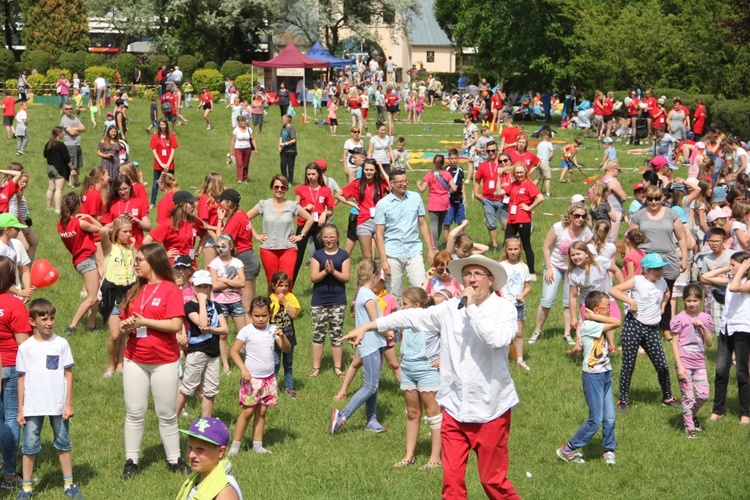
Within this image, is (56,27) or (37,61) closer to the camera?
(37,61)

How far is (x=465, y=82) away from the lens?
2304 inches

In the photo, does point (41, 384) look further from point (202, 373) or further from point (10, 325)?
point (202, 373)

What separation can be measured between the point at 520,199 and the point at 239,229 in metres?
5.01

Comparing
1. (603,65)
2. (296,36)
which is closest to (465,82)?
(296,36)

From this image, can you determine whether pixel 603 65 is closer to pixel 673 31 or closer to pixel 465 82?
pixel 673 31

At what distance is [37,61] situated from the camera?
5303 centimetres

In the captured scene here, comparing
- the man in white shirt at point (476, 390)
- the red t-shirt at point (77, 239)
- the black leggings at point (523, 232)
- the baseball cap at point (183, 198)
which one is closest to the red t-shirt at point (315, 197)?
the baseball cap at point (183, 198)

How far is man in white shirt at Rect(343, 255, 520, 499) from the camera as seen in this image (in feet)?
21.3

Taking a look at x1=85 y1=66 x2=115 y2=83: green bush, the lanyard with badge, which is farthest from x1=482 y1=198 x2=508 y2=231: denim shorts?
x1=85 y1=66 x2=115 y2=83: green bush

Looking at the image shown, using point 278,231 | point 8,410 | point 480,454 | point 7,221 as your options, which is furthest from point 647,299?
point 7,221

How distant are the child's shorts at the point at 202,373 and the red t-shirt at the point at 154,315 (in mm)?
1125

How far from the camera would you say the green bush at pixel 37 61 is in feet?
174

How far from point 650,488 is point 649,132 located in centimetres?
2934

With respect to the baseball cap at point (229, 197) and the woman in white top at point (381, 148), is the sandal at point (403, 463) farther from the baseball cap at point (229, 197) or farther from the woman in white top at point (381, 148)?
the woman in white top at point (381, 148)
